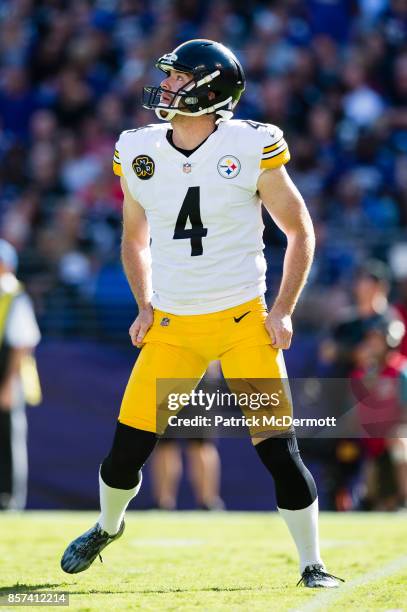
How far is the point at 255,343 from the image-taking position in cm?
458

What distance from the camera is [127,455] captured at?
467 centimetres

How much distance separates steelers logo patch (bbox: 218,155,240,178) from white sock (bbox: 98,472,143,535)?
1.27 metres

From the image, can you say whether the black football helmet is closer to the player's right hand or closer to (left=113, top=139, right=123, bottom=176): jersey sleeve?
(left=113, top=139, right=123, bottom=176): jersey sleeve

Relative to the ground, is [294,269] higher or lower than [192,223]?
lower

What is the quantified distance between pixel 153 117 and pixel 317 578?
25.7 feet

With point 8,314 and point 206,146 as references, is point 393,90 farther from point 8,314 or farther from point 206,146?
point 206,146

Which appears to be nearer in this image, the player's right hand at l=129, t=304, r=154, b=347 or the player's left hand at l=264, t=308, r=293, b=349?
the player's left hand at l=264, t=308, r=293, b=349

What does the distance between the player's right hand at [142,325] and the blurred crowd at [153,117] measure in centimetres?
524

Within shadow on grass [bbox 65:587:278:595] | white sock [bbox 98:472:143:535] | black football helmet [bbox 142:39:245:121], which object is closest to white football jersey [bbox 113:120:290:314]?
black football helmet [bbox 142:39:245:121]

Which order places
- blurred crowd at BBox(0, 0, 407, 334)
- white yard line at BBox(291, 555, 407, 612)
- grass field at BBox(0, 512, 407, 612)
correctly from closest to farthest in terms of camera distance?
1. white yard line at BBox(291, 555, 407, 612)
2. grass field at BBox(0, 512, 407, 612)
3. blurred crowd at BBox(0, 0, 407, 334)

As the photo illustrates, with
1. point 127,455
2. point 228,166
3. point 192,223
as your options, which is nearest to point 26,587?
point 127,455

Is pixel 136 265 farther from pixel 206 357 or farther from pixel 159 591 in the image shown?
pixel 159 591

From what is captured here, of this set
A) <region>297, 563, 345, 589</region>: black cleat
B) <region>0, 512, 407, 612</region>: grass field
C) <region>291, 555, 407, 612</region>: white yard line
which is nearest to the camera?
<region>291, 555, 407, 612</region>: white yard line

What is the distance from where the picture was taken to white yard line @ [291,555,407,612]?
408 centimetres
